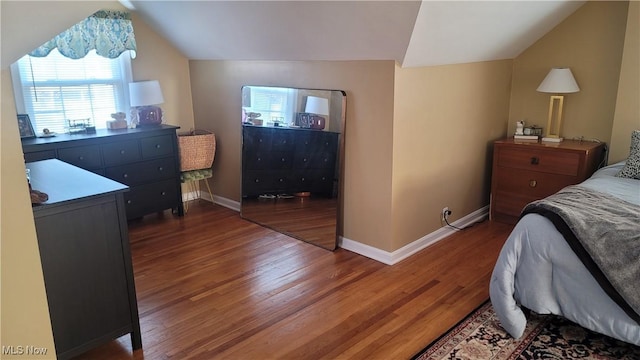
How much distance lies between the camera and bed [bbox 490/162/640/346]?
2146 mm

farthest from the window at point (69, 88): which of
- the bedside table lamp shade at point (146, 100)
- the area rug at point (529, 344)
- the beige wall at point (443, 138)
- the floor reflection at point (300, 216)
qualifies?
the area rug at point (529, 344)

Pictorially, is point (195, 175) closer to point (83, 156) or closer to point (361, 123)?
point (83, 156)

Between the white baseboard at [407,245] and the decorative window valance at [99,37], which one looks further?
the decorative window valance at [99,37]

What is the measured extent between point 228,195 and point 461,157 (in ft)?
7.49

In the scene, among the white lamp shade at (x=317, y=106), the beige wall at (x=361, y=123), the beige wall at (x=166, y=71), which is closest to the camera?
the beige wall at (x=361, y=123)

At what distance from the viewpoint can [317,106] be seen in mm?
3488

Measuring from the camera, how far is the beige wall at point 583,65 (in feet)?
12.2

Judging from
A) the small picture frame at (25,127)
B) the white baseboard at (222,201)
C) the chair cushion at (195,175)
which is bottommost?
the white baseboard at (222,201)

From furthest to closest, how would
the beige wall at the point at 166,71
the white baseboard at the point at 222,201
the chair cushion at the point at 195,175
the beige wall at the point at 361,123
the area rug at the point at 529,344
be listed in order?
1. the white baseboard at the point at 222,201
2. the chair cushion at the point at 195,175
3. the beige wall at the point at 166,71
4. the beige wall at the point at 361,123
5. the area rug at the point at 529,344

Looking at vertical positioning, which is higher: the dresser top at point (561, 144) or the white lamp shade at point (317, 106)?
the white lamp shade at point (317, 106)

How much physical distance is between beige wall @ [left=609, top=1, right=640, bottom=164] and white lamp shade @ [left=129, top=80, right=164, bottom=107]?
3.89 m

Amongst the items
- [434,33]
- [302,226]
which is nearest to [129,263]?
[302,226]

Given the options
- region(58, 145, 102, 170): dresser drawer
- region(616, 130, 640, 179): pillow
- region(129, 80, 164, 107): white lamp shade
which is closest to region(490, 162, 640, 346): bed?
region(616, 130, 640, 179): pillow

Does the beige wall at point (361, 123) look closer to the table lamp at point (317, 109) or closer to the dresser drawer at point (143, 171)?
the table lamp at point (317, 109)
